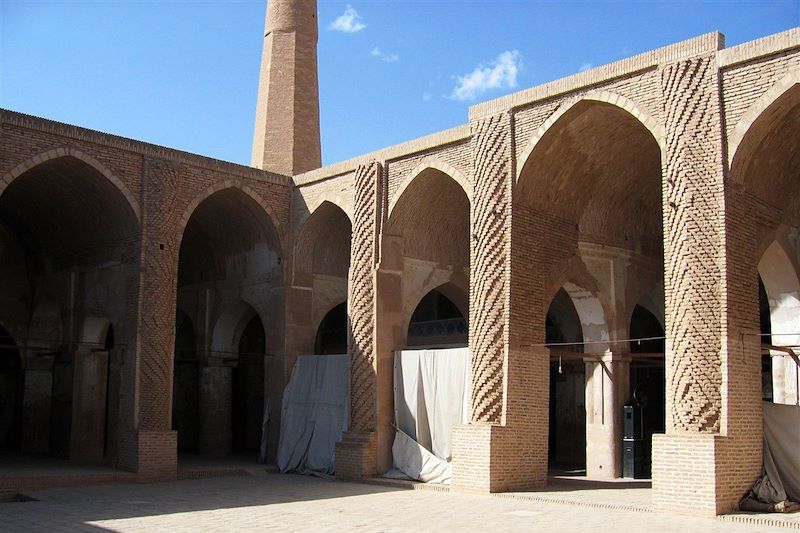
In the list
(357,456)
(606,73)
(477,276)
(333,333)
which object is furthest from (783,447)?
(333,333)

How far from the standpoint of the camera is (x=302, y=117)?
18781 mm

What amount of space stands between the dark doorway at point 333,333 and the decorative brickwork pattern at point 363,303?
4310 millimetres

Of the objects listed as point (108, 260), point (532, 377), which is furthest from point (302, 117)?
point (532, 377)

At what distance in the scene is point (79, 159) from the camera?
507 inches

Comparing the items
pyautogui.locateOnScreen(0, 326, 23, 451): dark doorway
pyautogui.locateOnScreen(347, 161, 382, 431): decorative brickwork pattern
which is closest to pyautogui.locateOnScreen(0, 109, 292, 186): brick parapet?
pyautogui.locateOnScreen(347, 161, 382, 431): decorative brickwork pattern

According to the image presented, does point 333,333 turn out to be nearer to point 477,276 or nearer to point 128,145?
point 128,145

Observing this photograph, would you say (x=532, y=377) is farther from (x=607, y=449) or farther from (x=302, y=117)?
(x=302, y=117)

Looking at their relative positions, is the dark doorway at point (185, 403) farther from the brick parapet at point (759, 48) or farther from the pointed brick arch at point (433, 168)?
the brick parapet at point (759, 48)

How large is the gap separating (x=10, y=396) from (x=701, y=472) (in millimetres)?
14044

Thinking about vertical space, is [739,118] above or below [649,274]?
above

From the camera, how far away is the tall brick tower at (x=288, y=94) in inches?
730

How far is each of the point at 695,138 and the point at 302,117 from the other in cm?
1051

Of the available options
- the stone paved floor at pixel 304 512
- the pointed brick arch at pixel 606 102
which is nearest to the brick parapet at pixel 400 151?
the pointed brick arch at pixel 606 102

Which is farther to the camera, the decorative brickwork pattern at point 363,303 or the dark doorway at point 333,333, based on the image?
the dark doorway at point 333,333
